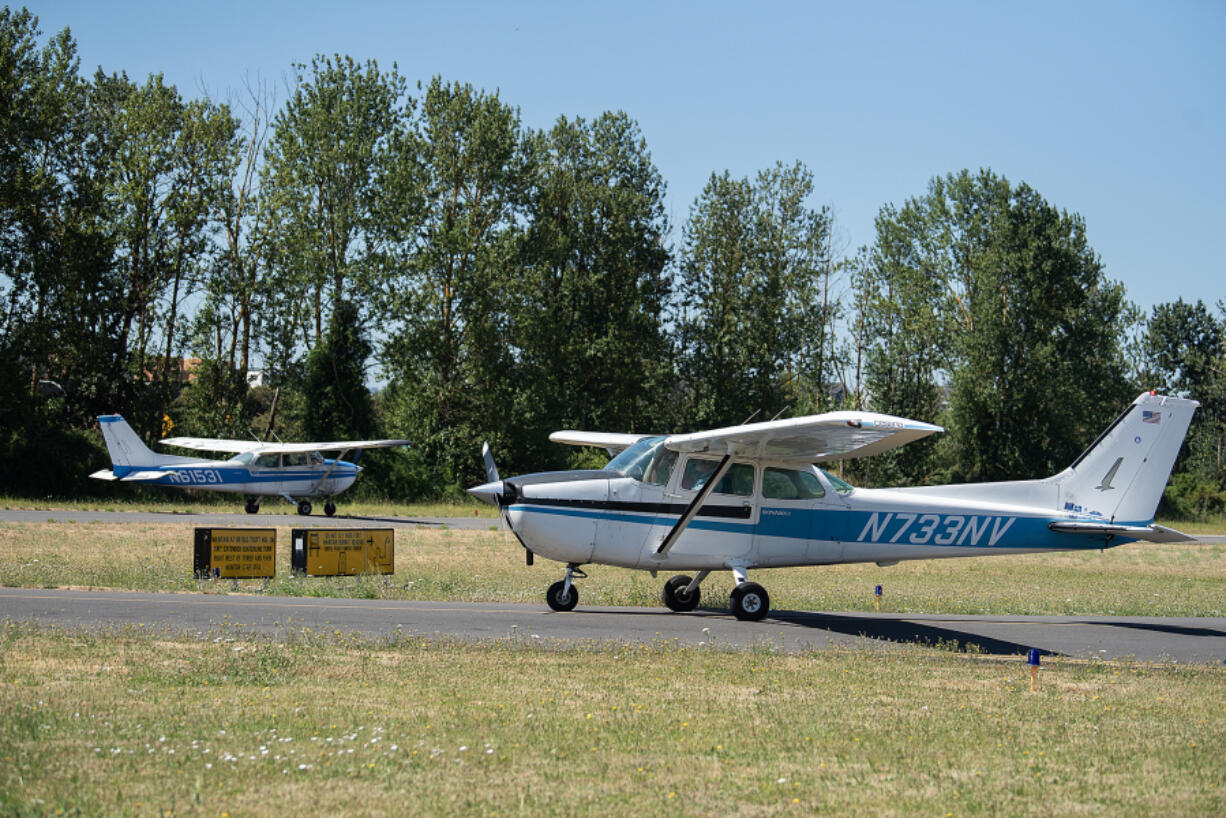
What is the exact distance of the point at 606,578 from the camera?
70.7 ft

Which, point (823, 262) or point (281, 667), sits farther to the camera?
point (823, 262)

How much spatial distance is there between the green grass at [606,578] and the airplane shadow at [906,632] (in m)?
1.21

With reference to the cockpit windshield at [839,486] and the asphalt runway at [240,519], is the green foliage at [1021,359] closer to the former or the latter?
the asphalt runway at [240,519]

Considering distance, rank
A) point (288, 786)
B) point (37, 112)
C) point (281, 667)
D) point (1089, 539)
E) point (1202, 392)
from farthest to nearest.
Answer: point (1202, 392) → point (37, 112) → point (1089, 539) → point (281, 667) → point (288, 786)

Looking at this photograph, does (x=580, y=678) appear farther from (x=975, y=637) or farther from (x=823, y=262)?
(x=823, y=262)

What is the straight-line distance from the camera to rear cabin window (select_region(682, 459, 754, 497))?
1514 centimetres

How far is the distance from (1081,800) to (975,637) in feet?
26.5

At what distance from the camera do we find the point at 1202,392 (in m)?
71.4

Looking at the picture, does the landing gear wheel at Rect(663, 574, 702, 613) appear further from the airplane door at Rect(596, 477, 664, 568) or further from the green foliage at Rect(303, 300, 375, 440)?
the green foliage at Rect(303, 300, 375, 440)

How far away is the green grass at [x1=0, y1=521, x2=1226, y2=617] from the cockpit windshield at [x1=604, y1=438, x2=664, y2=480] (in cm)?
281

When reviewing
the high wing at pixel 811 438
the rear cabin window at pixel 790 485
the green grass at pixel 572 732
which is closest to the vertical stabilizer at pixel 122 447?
the green grass at pixel 572 732

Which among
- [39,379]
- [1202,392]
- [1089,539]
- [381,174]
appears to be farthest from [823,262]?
[1089,539]

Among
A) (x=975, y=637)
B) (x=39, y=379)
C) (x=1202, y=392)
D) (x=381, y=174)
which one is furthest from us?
(x=1202, y=392)

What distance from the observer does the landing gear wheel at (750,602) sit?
591 inches
